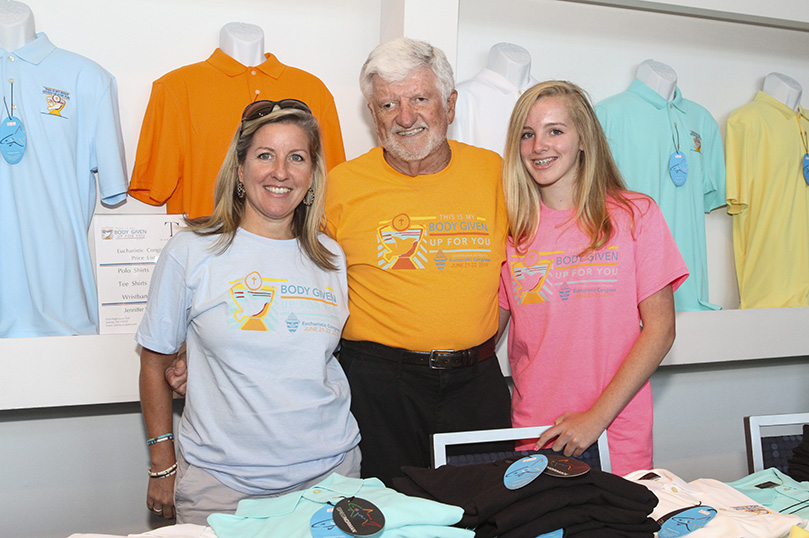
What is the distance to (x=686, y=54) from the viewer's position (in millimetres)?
3711

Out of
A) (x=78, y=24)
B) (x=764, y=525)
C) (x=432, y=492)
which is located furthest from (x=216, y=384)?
(x=78, y=24)

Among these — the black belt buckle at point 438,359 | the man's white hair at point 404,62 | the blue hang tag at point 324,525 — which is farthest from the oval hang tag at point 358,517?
the man's white hair at point 404,62

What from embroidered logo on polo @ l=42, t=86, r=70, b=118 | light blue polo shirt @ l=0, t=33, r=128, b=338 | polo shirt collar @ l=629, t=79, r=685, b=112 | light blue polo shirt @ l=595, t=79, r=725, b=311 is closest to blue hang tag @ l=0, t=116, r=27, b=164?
light blue polo shirt @ l=0, t=33, r=128, b=338

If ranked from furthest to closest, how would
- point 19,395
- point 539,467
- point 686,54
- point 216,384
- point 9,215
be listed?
point 686,54, point 9,215, point 19,395, point 216,384, point 539,467

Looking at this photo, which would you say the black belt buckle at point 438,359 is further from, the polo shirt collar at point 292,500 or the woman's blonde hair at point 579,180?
the polo shirt collar at point 292,500

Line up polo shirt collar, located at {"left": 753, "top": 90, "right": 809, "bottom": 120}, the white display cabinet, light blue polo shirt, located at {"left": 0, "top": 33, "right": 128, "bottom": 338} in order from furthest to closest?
polo shirt collar, located at {"left": 753, "top": 90, "right": 809, "bottom": 120}, light blue polo shirt, located at {"left": 0, "top": 33, "right": 128, "bottom": 338}, the white display cabinet

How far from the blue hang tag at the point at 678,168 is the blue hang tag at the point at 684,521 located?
7.35 feet

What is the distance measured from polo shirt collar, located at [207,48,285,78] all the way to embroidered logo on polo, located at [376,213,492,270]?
116 cm

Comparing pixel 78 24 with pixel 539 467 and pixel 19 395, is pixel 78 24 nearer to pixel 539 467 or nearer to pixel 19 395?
pixel 19 395

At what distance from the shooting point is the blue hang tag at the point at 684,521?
3.92 ft

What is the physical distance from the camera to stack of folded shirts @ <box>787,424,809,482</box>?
64.1 inches

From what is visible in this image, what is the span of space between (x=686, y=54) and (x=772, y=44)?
2.06 feet

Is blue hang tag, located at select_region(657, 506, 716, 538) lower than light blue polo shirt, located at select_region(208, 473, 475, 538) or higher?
lower

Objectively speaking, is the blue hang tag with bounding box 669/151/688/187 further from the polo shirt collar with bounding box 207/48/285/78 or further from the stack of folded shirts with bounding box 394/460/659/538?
the stack of folded shirts with bounding box 394/460/659/538
